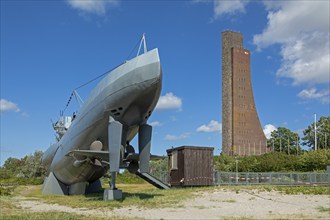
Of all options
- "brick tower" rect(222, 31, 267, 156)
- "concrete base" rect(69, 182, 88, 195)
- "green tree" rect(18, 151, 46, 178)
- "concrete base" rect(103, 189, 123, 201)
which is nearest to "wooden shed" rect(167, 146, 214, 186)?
"concrete base" rect(69, 182, 88, 195)

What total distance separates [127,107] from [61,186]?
11.7 m

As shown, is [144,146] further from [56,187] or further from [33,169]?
[33,169]

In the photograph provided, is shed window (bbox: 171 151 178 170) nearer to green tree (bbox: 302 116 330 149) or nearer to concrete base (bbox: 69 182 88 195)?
concrete base (bbox: 69 182 88 195)

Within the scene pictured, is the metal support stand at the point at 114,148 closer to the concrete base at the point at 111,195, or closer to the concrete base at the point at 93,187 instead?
the concrete base at the point at 111,195

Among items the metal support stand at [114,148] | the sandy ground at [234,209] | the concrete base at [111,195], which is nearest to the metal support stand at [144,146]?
the metal support stand at [114,148]

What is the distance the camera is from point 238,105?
130375 millimetres

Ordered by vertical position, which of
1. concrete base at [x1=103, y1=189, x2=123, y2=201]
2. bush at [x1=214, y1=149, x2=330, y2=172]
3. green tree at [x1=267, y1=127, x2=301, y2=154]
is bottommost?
concrete base at [x1=103, y1=189, x2=123, y2=201]

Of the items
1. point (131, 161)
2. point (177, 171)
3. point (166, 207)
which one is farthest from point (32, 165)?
point (166, 207)

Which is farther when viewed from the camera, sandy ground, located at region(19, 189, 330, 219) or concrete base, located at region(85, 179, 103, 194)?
concrete base, located at region(85, 179, 103, 194)

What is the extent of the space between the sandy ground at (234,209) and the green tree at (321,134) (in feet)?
290

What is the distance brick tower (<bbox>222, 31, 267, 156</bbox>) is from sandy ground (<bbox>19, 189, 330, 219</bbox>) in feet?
348

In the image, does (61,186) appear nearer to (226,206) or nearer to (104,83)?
(104,83)

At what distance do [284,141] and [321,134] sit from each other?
18784 millimetres

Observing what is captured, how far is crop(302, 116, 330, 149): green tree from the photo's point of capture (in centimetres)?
10706
